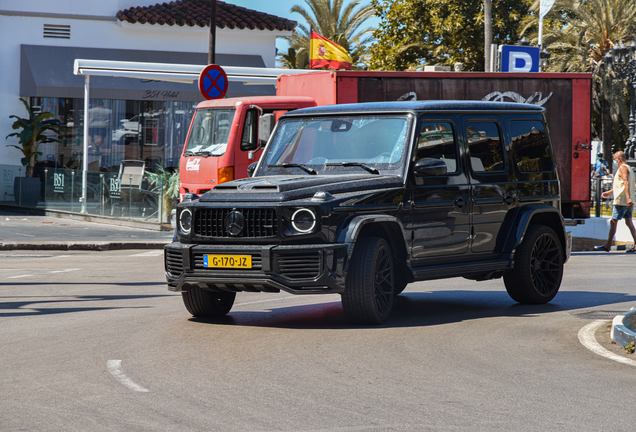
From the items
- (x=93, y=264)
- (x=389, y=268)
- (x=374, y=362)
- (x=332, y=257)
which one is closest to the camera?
(x=374, y=362)

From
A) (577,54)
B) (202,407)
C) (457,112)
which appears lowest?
(202,407)

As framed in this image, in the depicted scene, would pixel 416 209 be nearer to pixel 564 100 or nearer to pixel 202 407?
pixel 202 407

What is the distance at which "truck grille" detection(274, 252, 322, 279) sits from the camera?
7.56 m

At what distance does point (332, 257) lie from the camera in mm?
7566

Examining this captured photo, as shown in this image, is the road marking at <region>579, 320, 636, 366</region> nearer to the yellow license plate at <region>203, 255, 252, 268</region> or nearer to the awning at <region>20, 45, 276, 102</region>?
the yellow license plate at <region>203, 255, 252, 268</region>

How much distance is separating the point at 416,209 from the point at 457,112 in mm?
1275

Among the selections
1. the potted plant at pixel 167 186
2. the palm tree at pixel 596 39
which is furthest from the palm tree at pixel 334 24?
the potted plant at pixel 167 186

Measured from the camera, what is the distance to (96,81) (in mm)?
28438

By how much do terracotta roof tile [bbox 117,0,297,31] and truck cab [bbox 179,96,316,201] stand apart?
13669mm

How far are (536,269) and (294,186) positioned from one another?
3.31m

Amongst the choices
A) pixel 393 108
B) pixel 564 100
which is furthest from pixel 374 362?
pixel 564 100

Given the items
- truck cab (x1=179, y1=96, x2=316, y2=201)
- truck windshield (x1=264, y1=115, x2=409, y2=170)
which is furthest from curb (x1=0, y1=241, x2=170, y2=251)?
truck windshield (x1=264, y1=115, x2=409, y2=170)

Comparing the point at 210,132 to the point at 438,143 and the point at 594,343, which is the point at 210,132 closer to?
the point at 438,143

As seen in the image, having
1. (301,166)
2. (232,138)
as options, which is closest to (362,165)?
(301,166)
